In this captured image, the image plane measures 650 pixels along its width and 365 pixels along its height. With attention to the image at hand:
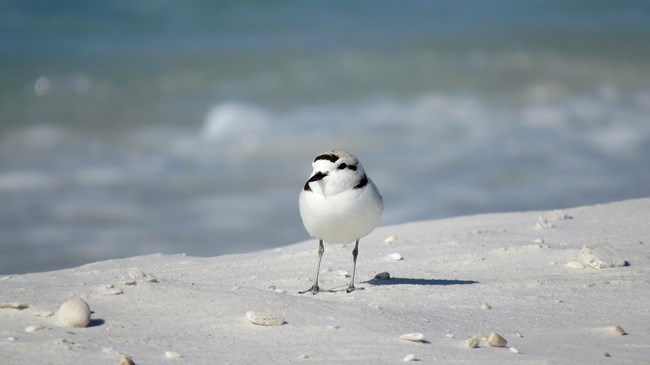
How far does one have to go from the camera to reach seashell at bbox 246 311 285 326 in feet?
13.5

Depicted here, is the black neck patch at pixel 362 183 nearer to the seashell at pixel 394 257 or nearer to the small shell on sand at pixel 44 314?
the seashell at pixel 394 257

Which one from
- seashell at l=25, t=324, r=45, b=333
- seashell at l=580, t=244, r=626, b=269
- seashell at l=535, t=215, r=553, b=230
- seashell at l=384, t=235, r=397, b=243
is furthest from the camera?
seashell at l=535, t=215, r=553, b=230

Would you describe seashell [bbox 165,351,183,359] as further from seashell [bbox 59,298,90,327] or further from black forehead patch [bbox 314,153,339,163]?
black forehead patch [bbox 314,153,339,163]

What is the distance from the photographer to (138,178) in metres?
12.4

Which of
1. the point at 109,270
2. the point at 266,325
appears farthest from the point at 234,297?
the point at 109,270

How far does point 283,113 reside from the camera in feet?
56.1

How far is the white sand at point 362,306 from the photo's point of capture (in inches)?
151

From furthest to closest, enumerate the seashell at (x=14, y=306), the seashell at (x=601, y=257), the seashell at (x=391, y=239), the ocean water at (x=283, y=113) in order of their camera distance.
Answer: the ocean water at (x=283, y=113)
the seashell at (x=391, y=239)
the seashell at (x=601, y=257)
the seashell at (x=14, y=306)

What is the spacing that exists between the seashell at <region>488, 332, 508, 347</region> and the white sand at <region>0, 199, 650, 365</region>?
1.4 inches

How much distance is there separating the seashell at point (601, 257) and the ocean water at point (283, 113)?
179 inches

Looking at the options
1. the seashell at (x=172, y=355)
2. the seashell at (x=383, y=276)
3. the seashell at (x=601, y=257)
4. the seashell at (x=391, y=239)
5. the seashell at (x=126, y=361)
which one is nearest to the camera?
the seashell at (x=126, y=361)

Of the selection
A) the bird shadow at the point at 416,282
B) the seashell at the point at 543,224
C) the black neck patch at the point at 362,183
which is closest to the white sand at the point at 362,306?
the bird shadow at the point at 416,282

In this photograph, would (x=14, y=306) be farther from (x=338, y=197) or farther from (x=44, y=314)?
(x=338, y=197)

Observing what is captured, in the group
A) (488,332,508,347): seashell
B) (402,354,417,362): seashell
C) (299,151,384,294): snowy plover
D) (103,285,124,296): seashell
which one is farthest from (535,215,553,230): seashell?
(103,285,124,296): seashell
